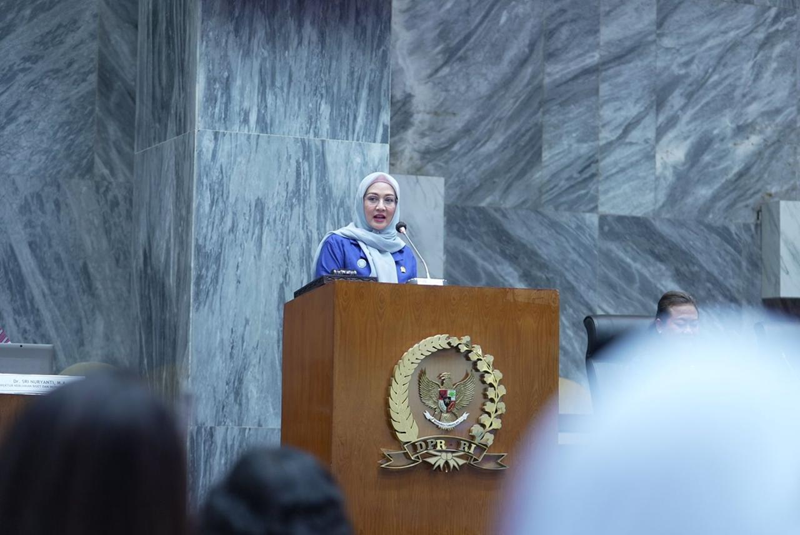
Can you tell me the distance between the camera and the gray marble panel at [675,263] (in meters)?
8.77

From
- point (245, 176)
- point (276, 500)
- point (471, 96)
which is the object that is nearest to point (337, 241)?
point (245, 176)

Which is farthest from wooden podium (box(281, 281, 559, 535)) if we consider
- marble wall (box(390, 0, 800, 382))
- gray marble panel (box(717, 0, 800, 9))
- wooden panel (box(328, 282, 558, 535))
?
gray marble panel (box(717, 0, 800, 9))

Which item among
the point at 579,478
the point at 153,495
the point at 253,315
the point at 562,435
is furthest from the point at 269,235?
the point at 153,495

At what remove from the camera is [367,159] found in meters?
7.11

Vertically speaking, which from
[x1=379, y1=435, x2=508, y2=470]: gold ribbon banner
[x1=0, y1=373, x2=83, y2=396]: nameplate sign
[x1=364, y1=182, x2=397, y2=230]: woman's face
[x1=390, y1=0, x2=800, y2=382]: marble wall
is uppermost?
[x1=390, y1=0, x2=800, y2=382]: marble wall

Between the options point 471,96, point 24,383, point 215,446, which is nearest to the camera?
point 24,383

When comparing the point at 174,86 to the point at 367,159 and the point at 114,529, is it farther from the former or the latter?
the point at 114,529

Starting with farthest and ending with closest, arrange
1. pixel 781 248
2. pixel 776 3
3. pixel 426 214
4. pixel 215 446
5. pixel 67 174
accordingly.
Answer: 1. pixel 776 3
2. pixel 781 248
3. pixel 426 214
4. pixel 67 174
5. pixel 215 446

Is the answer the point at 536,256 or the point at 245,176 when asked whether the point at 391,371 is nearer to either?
the point at 245,176

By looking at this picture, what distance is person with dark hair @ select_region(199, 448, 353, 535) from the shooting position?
3.16 feet

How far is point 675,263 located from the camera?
8898 mm

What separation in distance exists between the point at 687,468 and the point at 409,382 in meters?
2.54

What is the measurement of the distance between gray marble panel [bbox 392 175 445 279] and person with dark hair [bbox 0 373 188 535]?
23.4ft

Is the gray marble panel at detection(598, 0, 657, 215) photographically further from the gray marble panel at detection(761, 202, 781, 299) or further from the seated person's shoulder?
the seated person's shoulder
